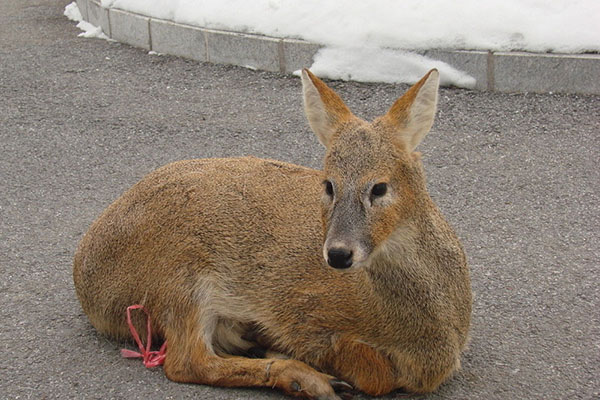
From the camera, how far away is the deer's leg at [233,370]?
3.66 m

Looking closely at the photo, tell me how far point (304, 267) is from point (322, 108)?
70 cm

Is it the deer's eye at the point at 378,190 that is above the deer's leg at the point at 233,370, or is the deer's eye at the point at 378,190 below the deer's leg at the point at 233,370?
above

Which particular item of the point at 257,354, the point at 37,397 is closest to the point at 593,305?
the point at 257,354

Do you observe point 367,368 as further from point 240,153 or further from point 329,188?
point 240,153

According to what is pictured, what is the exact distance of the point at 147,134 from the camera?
725 cm

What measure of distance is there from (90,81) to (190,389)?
5.57 meters

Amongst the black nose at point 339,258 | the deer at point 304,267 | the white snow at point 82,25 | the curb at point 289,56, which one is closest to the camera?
the black nose at point 339,258

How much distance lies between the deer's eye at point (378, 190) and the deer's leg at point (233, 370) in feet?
2.78

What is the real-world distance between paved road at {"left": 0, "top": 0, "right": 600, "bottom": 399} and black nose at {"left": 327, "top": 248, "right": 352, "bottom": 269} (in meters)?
0.83

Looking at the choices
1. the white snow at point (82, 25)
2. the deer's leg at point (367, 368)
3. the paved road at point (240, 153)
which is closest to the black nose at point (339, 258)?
the deer's leg at point (367, 368)

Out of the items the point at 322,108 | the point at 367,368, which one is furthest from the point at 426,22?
the point at 367,368

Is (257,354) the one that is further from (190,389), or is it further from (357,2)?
(357,2)

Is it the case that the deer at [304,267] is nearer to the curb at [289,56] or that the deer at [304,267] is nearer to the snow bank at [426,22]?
the curb at [289,56]

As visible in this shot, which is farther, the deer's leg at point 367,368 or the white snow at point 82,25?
the white snow at point 82,25
